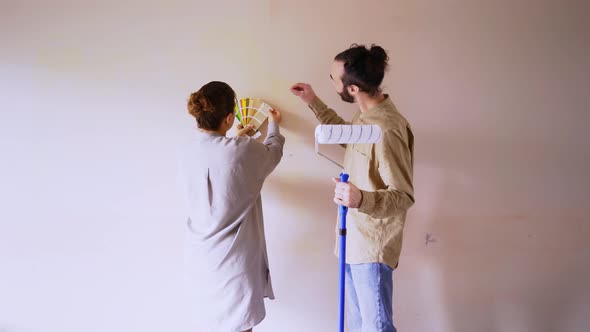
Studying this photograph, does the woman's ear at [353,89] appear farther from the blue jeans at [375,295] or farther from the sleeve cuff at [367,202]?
the blue jeans at [375,295]

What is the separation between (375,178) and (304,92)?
47cm

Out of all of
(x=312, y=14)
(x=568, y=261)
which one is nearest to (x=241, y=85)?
(x=312, y=14)

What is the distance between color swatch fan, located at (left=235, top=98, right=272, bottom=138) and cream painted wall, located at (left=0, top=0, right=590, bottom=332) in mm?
61

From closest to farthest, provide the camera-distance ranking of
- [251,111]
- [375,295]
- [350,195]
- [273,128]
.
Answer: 1. [350,195]
2. [375,295]
3. [273,128]
4. [251,111]

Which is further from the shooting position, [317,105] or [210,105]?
[317,105]

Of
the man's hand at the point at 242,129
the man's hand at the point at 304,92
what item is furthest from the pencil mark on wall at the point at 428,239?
the man's hand at the point at 242,129

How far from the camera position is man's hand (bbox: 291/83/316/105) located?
1297 millimetres

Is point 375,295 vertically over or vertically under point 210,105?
under

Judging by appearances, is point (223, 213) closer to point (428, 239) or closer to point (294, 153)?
point (294, 153)

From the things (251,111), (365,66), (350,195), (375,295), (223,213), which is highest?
(365,66)

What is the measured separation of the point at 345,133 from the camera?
915 mm

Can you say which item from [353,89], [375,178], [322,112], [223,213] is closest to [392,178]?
[375,178]

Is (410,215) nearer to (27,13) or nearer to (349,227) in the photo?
(349,227)

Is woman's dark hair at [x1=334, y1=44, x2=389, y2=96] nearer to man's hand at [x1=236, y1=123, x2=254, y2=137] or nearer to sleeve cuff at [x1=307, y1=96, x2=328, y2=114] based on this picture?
sleeve cuff at [x1=307, y1=96, x2=328, y2=114]
